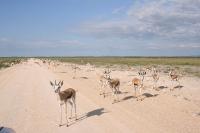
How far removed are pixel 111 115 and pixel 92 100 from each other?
5870 mm

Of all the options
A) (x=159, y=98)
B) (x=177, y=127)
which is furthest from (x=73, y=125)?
(x=159, y=98)

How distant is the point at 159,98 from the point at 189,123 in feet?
27.1

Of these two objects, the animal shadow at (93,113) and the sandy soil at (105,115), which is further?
the animal shadow at (93,113)

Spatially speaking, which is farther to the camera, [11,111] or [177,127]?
[11,111]

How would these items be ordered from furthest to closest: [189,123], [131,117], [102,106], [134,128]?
[102,106] < [131,117] < [189,123] < [134,128]

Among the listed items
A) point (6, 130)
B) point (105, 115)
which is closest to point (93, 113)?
point (105, 115)

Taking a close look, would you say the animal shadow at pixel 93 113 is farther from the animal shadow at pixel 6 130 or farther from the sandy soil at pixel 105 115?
the animal shadow at pixel 6 130

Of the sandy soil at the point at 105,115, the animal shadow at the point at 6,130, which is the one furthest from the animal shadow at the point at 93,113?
the animal shadow at the point at 6,130

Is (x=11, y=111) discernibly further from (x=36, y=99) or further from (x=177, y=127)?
(x=177, y=127)

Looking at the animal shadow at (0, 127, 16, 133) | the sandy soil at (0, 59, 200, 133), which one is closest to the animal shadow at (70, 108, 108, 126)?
the sandy soil at (0, 59, 200, 133)

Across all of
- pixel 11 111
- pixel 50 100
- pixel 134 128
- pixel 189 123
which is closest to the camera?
pixel 134 128

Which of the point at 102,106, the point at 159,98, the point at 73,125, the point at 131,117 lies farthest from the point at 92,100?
the point at 73,125

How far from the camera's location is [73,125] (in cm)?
1585

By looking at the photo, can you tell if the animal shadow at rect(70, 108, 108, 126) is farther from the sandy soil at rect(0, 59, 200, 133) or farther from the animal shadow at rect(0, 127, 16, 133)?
the animal shadow at rect(0, 127, 16, 133)
